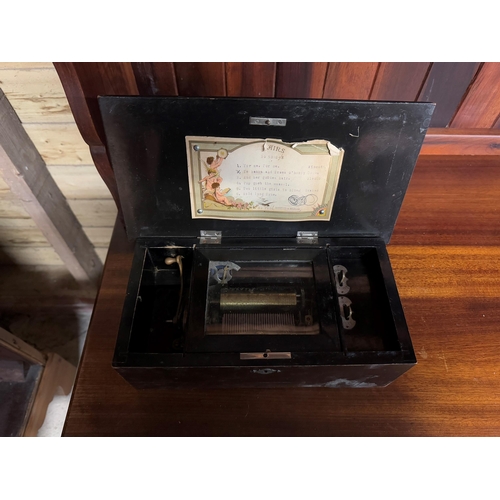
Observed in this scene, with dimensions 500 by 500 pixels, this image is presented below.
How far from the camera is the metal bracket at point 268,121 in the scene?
0.75 meters

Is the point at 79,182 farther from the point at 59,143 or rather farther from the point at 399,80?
the point at 399,80

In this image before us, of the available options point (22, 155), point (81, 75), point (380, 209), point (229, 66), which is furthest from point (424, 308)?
point (22, 155)

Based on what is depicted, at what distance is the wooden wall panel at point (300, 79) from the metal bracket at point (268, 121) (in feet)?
0.78

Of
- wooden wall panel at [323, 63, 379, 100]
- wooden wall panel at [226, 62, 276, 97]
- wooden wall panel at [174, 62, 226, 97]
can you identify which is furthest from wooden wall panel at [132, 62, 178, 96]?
wooden wall panel at [323, 63, 379, 100]

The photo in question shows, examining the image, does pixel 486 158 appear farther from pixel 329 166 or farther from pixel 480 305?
pixel 329 166

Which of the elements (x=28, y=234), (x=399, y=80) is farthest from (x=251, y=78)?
(x=28, y=234)

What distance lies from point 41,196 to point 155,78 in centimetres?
53

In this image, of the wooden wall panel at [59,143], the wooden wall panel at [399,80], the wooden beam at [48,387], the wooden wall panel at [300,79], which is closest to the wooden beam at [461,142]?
the wooden wall panel at [399,80]

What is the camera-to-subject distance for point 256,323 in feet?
2.88

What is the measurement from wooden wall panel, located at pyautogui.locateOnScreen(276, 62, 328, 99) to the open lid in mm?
241

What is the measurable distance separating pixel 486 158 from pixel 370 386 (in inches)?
30.5

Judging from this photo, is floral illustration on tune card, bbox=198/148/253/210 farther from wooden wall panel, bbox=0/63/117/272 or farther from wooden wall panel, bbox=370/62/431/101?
wooden wall panel, bbox=370/62/431/101

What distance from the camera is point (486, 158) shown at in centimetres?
123

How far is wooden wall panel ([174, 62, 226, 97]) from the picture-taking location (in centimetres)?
90
